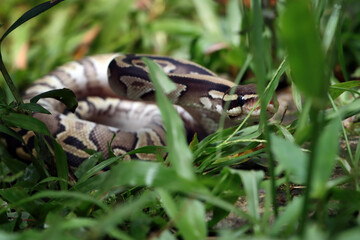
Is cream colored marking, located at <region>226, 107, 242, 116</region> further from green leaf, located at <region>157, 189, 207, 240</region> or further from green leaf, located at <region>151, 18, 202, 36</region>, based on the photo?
green leaf, located at <region>151, 18, 202, 36</region>

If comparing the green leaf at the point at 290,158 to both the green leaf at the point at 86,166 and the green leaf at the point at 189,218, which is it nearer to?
the green leaf at the point at 189,218

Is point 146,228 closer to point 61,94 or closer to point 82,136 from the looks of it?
point 61,94

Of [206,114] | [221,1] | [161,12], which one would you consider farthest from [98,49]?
[206,114]

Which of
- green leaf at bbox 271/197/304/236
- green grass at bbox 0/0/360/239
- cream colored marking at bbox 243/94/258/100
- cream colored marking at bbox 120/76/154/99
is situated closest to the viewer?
green grass at bbox 0/0/360/239

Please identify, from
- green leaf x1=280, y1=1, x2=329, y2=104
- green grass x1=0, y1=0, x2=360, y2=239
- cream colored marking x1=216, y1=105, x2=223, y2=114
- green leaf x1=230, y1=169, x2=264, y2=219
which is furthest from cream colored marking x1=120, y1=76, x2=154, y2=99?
green leaf x1=280, y1=1, x2=329, y2=104

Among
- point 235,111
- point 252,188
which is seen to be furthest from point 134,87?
point 252,188

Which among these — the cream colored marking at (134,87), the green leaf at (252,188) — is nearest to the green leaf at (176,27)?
the cream colored marking at (134,87)
